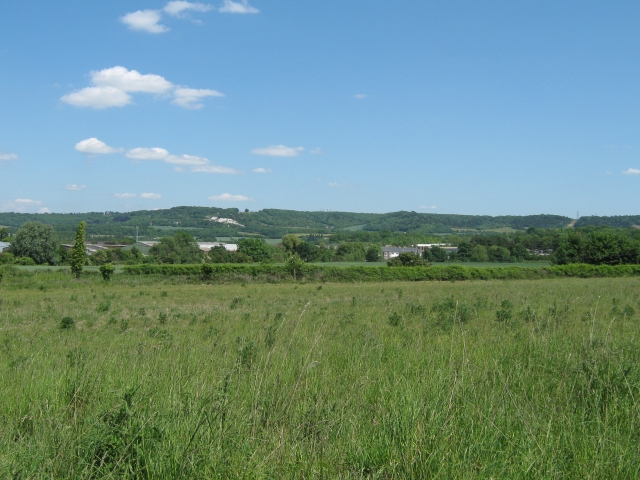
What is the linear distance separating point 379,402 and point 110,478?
6.19 feet

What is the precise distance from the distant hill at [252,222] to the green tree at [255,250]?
6259 cm

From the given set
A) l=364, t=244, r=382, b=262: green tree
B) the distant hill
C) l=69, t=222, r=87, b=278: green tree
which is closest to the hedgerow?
l=69, t=222, r=87, b=278: green tree

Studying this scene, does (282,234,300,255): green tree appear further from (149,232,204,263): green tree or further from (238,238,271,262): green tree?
(149,232,204,263): green tree

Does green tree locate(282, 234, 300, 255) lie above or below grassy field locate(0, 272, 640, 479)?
below

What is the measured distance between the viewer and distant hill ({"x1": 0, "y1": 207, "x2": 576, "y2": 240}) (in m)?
165

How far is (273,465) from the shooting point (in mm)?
2723

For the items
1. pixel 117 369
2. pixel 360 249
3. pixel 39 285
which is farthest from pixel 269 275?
pixel 360 249

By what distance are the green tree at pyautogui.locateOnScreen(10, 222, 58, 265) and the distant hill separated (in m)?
61.9

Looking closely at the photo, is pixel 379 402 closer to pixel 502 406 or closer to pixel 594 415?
pixel 502 406

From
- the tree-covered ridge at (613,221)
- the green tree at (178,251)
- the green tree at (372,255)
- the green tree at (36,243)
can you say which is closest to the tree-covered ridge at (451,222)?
the tree-covered ridge at (613,221)

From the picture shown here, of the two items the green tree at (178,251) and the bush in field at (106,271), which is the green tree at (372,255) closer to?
the green tree at (178,251)

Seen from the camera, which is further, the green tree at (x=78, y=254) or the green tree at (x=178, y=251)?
the green tree at (x=178, y=251)

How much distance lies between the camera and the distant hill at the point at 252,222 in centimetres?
16538

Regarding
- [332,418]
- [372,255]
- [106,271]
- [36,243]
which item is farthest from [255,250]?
[332,418]
